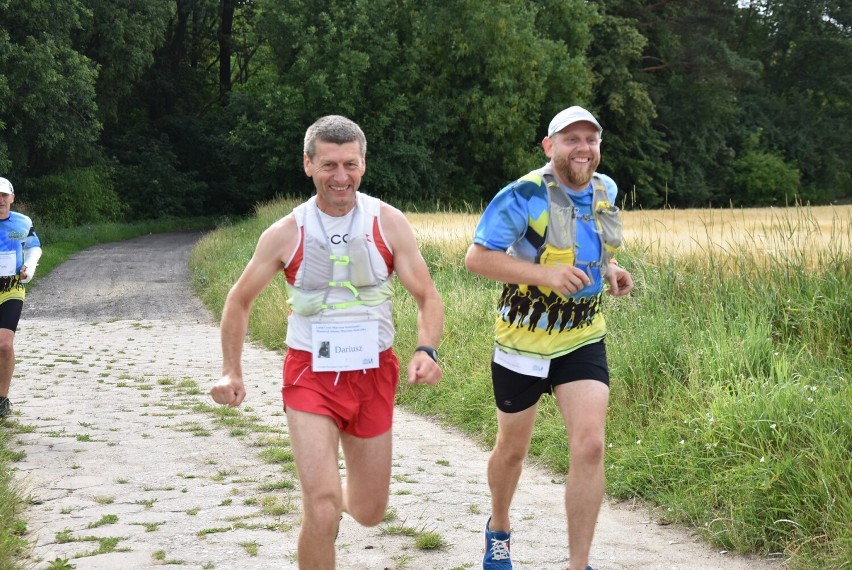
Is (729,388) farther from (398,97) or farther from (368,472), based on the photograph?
(398,97)

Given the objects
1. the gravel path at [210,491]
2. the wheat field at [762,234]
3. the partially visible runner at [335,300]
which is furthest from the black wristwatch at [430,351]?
the wheat field at [762,234]

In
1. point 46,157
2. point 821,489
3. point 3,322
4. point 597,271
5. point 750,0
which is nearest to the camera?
point 597,271

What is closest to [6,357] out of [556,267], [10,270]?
[10,270]

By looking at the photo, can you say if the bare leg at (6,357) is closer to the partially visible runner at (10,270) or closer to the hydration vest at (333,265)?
the partially visible runner at (10,270)

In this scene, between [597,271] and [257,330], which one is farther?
[257,330]

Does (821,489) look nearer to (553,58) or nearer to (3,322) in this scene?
(3,322)

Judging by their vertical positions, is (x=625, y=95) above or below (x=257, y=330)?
above

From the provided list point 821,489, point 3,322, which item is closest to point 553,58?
point 3,322

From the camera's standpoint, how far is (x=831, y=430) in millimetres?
5691

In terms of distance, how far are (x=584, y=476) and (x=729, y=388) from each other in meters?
2.48

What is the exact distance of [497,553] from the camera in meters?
5.07

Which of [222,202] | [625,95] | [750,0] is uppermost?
[750,0]

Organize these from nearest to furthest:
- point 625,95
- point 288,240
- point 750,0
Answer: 1. point 288,240
2. point 625,95
3. point 750,0

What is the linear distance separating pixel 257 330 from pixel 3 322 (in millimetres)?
6340
